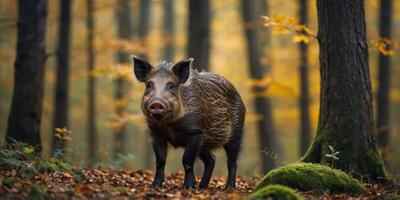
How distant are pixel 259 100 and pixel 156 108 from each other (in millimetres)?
10422

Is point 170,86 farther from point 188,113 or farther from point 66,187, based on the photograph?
point 66,187

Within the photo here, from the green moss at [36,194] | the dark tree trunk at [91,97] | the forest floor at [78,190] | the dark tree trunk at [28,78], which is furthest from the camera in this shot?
the dark tree trunk at [91,97]

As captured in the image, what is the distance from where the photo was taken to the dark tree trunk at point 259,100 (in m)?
16.7

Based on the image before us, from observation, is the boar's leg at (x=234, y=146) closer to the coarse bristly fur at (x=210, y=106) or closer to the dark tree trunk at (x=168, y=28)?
the coarse bristly fur at (x=210, y=106)

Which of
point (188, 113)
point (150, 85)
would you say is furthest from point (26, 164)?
point (188, 113)

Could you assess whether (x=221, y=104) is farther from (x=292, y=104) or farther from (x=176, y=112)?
(x=292, y=104)

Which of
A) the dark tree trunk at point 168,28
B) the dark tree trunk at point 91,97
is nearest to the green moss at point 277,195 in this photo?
the dark tree trunk at point 91,97

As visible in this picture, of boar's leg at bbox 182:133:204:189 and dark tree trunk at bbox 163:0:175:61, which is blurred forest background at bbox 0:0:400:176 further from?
boar's leg at bbox 182:133:204:189

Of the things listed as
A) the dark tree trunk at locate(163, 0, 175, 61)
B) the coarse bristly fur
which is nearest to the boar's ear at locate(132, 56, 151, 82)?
the coarse bristly fur

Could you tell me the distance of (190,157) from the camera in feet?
26.7

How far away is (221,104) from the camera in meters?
9.15

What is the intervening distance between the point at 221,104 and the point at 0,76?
64.5 ft

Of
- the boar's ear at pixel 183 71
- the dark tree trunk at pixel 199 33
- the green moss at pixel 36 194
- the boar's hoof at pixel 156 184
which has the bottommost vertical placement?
the boar's hoof at pixel 156 184

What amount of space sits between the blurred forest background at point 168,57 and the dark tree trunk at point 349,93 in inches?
208
